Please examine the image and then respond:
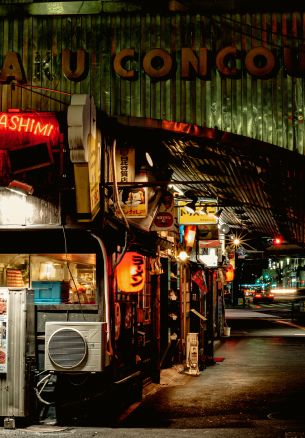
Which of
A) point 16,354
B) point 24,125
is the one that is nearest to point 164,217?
A: point 24,125

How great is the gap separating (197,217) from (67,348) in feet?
27.1

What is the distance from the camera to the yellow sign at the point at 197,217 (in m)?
17.5

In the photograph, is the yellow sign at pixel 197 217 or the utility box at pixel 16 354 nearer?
the utility box at pixel 16 354

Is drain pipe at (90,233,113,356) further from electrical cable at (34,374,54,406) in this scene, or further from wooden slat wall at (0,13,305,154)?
wooden slat wall at (0,13,305,154)

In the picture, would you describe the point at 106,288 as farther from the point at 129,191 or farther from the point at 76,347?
the point at 129,191

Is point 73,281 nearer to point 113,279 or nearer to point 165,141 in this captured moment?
point 113,279

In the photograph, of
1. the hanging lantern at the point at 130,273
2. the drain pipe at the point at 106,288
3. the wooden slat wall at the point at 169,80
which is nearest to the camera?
the drain pipe at the point at 106,288

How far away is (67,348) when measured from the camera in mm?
10109

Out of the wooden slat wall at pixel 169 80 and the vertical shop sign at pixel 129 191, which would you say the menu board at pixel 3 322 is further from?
the wooden slat wall at pixel 169 80

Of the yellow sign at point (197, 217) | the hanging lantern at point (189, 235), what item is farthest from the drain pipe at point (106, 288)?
the hanging lantern at point (189, 235)

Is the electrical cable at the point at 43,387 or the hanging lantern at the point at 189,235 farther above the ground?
the hanging lantern at the point at 189,235

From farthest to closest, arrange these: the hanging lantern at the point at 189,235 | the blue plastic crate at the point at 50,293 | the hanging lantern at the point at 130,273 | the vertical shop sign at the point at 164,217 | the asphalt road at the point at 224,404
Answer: the hanging lantern at the point at 189,235
the vertical shop sign at the point at 164,217
the hanging lantern at the point at 130,273
the blue plastic crate at the point at 50,293
the asphalt road at the point at 224,404

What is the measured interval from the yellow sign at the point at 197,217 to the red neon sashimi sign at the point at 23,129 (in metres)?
7.45

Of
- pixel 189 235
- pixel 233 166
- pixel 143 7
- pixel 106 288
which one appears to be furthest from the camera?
pixel 189 235
